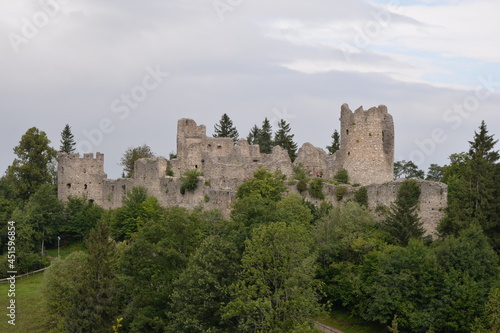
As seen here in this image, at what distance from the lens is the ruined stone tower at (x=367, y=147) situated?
192ft

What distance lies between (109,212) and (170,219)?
2146 cm

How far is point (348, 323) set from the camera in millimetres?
48500

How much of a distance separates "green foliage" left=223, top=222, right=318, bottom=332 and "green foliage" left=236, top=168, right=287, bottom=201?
14.0 metres

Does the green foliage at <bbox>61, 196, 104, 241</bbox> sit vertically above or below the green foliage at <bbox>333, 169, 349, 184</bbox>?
below

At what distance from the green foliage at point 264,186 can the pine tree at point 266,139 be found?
834 inches

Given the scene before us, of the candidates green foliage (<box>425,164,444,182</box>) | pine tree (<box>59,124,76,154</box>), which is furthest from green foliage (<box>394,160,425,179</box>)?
pine tree (<box>59,124,76,154</box>)

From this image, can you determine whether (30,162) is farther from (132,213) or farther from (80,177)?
(132,213)

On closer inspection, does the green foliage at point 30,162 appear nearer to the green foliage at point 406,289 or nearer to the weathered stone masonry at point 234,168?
the weathered stone masonry at point 234,168

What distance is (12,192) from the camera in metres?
75.1

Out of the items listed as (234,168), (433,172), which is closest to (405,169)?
(433,172)

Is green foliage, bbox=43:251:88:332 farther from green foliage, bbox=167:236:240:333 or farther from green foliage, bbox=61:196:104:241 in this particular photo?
green foliage, bbox=61:196:104:241

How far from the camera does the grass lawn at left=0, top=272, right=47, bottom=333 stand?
5484cm

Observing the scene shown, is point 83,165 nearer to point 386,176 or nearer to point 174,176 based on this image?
point 174,176

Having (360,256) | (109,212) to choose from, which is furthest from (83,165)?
(360,256)
